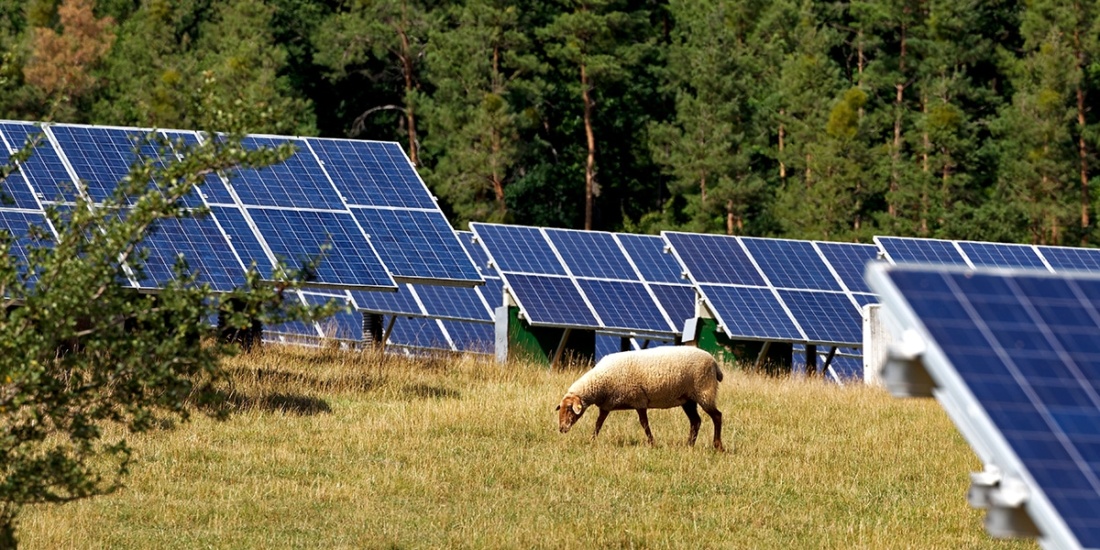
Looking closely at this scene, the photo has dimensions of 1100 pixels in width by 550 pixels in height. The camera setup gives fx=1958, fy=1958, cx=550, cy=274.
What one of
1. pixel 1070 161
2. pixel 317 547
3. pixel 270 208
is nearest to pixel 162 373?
pixel 317 547

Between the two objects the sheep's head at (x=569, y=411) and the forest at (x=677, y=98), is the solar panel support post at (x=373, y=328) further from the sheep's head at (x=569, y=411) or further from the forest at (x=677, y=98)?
the forest at (x=677, y=98)

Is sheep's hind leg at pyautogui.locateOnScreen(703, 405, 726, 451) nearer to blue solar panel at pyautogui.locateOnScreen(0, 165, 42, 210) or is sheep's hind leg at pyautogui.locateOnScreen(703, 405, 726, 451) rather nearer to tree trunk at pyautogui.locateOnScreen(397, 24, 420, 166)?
blue solar panel at pyautogui.locateOnScreen(0, 165, 42, 210)

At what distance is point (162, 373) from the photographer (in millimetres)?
10305

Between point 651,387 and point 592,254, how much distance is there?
46.1ft

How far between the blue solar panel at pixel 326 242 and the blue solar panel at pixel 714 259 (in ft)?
21.8

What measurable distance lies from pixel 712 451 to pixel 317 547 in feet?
20.4

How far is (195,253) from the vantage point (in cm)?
2427

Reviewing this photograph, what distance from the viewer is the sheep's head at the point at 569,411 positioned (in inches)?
790

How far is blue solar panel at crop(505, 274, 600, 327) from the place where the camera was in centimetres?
3044

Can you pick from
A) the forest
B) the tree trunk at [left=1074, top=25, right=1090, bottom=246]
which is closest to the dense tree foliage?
the forest

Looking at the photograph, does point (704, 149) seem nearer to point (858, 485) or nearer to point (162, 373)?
point (858, 485)

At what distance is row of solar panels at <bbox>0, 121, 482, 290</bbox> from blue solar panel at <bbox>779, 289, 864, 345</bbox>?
20.4 feet

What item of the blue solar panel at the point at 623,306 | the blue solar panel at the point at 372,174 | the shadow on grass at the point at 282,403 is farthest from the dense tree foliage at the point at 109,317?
the blue solar panel at the point at 623,306

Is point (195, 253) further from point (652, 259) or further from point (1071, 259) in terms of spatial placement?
point (1071, 259)
